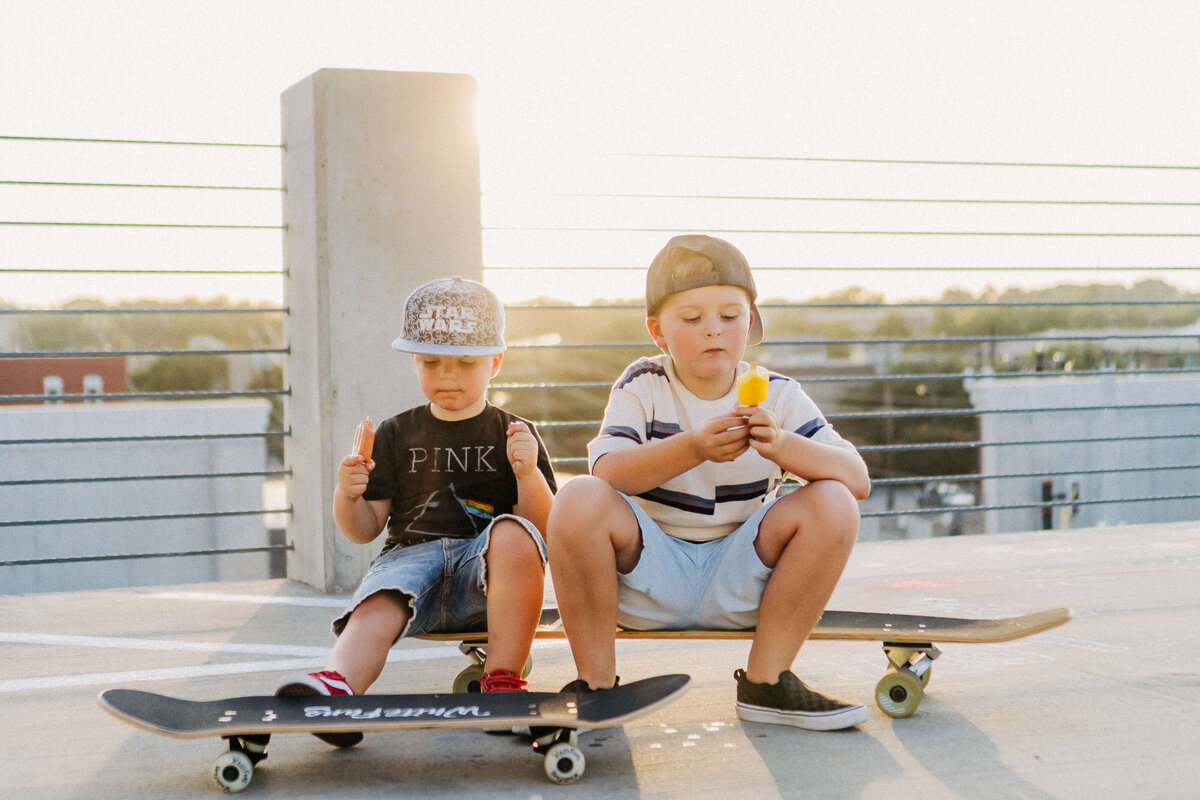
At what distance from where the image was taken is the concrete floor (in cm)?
167

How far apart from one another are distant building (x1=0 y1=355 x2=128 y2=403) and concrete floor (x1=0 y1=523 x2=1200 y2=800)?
2450 centimetres

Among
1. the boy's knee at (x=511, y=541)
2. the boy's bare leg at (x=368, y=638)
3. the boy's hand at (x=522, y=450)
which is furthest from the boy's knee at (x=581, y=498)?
the boy's bare leg at (x=368, y=638)

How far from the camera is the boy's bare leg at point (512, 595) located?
1.94 meters

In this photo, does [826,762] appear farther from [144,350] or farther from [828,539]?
[144,350]

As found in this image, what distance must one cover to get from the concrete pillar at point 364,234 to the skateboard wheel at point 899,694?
1915 millimetres

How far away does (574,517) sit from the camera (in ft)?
6.11

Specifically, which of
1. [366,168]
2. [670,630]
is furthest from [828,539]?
[366,168]

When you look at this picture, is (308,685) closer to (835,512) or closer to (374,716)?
(374,716)

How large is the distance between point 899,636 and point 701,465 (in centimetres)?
51

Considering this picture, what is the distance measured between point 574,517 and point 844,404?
194ft

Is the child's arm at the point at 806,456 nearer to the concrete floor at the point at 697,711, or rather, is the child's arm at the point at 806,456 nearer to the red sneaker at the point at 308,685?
the concrete floor at the point at 697,711

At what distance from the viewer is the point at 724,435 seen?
182 centimetres

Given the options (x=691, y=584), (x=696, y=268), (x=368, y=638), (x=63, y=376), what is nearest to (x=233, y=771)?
(x=368, y=638)

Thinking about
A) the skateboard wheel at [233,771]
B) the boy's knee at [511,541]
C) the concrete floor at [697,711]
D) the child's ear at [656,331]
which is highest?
the child's ear at [656,331]
